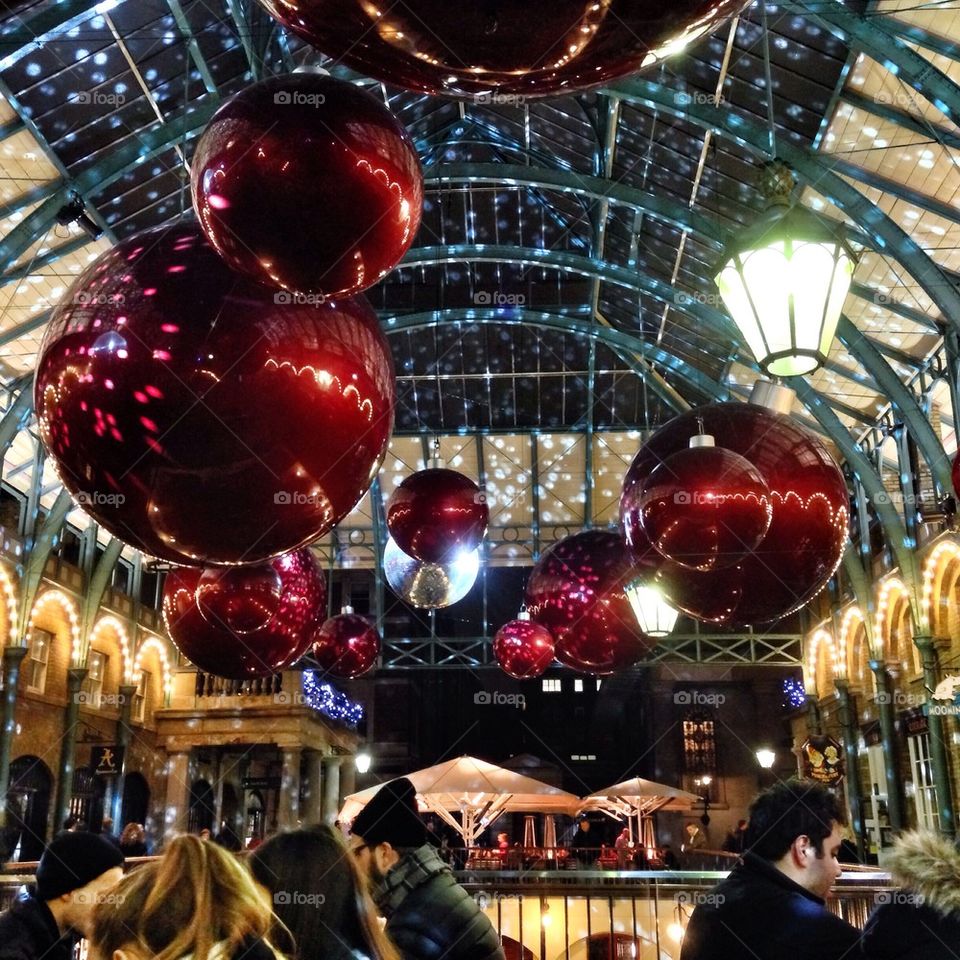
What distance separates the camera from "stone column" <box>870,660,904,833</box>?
1431 centimetres

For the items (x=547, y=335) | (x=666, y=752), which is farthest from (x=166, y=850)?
(x=666, y=752)

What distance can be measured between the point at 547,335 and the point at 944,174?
976 cm

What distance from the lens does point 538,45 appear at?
3.39 ft

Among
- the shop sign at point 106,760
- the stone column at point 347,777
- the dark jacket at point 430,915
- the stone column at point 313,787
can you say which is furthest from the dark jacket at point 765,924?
the stone column at point 347,777

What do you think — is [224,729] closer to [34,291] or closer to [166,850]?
[34,291]

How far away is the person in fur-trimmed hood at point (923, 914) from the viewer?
100 inches

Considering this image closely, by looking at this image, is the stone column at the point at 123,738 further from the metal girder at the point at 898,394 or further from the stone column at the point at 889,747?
the metal girder at the point at 898,394

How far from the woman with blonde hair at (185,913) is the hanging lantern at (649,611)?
278cm

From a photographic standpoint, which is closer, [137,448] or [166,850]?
[137,448]

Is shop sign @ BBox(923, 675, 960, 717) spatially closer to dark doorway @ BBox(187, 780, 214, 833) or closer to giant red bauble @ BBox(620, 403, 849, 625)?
giant red bauble @ BBox(620, 403, 849, 625)

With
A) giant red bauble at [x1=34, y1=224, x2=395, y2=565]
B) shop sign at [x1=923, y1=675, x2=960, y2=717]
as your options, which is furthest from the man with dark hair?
shop sign at [x1=923, y1=675, x2=960, y2=717]

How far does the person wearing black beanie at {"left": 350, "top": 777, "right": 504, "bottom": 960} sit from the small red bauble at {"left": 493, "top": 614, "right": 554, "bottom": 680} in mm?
3550

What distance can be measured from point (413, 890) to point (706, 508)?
1662 millimetres

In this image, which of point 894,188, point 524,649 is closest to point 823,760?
point 894,188
